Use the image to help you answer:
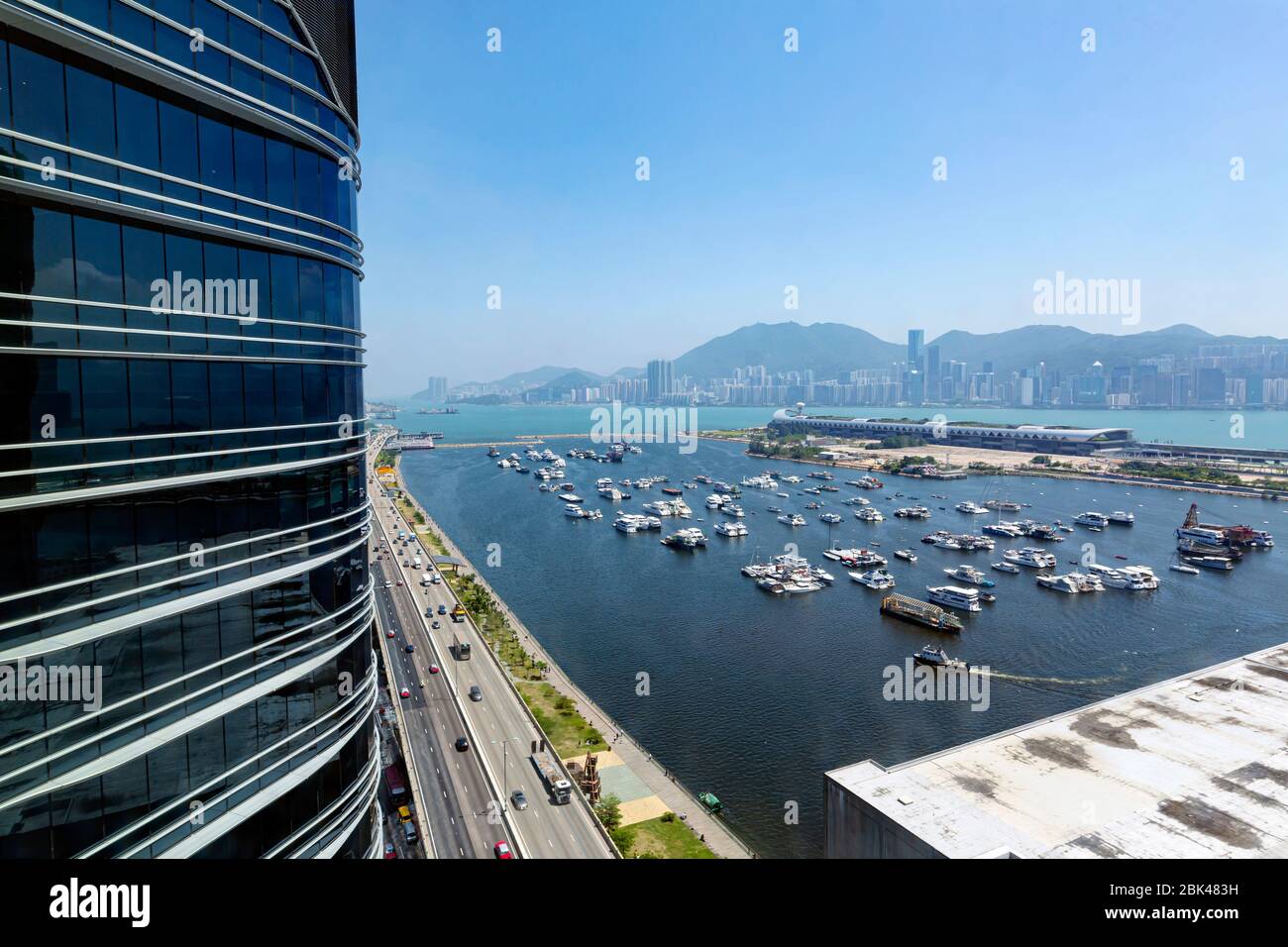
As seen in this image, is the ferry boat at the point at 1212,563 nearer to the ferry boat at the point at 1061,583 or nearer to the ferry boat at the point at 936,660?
the ferry boat at the point at 1061,583

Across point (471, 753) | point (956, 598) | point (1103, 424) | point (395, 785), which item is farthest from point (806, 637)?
point (1103, 424)

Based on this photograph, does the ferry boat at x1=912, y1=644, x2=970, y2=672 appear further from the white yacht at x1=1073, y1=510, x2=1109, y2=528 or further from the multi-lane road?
the white yacht at x1=1073, y1=510, x2=1109, y2=528

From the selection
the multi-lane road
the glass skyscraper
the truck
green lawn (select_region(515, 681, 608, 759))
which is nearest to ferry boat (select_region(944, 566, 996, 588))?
green lawn (select_region(515, 681, 608, 759))

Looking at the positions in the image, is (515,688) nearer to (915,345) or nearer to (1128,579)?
(1128,579)

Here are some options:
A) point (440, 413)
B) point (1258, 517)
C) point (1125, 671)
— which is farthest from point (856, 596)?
point (440, 413)

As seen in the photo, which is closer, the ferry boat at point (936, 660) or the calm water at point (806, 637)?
the calm water at point (806, 637)

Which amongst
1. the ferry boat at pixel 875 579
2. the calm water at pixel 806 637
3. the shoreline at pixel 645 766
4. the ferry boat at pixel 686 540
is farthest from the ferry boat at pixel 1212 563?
the shoreline at pixel 645 766

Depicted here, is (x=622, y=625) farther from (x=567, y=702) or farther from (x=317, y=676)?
(x=317, y=676)
